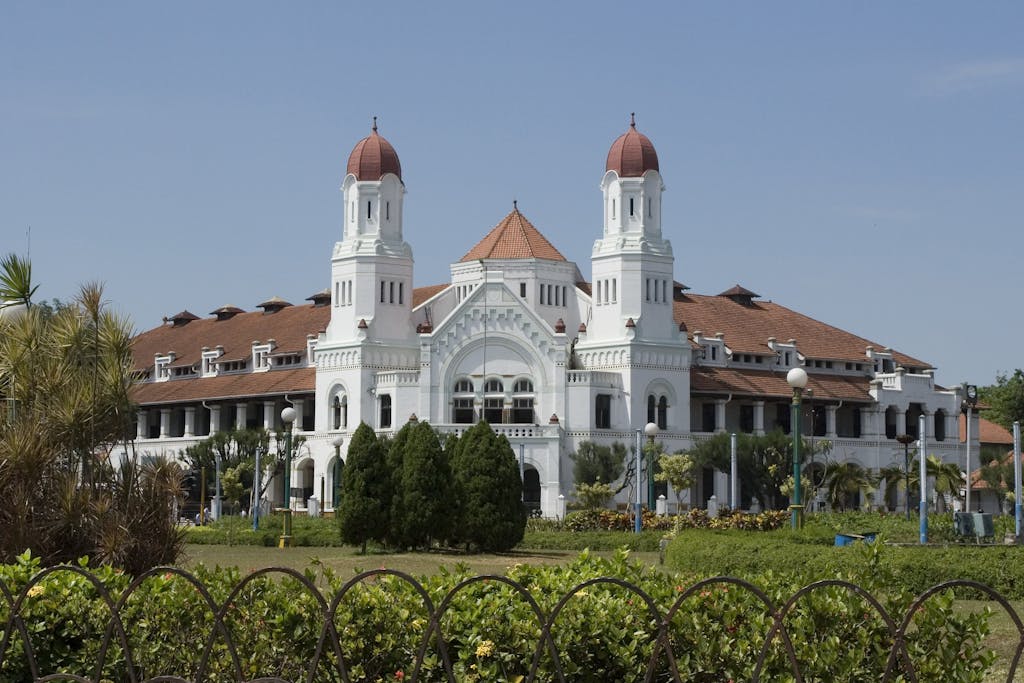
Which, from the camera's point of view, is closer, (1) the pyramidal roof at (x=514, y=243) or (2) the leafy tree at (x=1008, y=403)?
(1) the pyramidal roof at (x=514, y=243)

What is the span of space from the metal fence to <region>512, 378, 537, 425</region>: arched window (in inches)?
2307

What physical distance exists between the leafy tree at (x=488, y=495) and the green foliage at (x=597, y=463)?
31810mm

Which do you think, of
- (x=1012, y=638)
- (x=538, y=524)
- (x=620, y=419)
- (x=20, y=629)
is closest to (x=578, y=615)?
(x=20, y=629)

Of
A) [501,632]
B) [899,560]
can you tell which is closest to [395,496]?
[899,560]

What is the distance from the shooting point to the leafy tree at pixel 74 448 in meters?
20.0

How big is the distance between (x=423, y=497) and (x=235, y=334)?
54153 millimetres

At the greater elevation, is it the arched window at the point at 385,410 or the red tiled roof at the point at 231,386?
the red tiled roof at the point at 231,386

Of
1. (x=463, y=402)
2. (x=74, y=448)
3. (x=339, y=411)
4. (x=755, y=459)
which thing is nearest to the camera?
(x=74, y=448)

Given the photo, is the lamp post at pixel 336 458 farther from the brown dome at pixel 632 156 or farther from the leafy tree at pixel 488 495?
the leafy tree at pixel 488 495

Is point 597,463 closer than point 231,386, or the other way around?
point 597,463

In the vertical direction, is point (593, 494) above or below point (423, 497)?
above

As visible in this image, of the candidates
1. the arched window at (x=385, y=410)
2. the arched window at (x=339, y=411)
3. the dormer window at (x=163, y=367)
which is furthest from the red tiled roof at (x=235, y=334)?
the arched window at (x=385, y=410)

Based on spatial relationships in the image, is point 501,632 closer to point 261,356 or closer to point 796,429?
point 796,429

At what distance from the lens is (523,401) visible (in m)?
73.1
